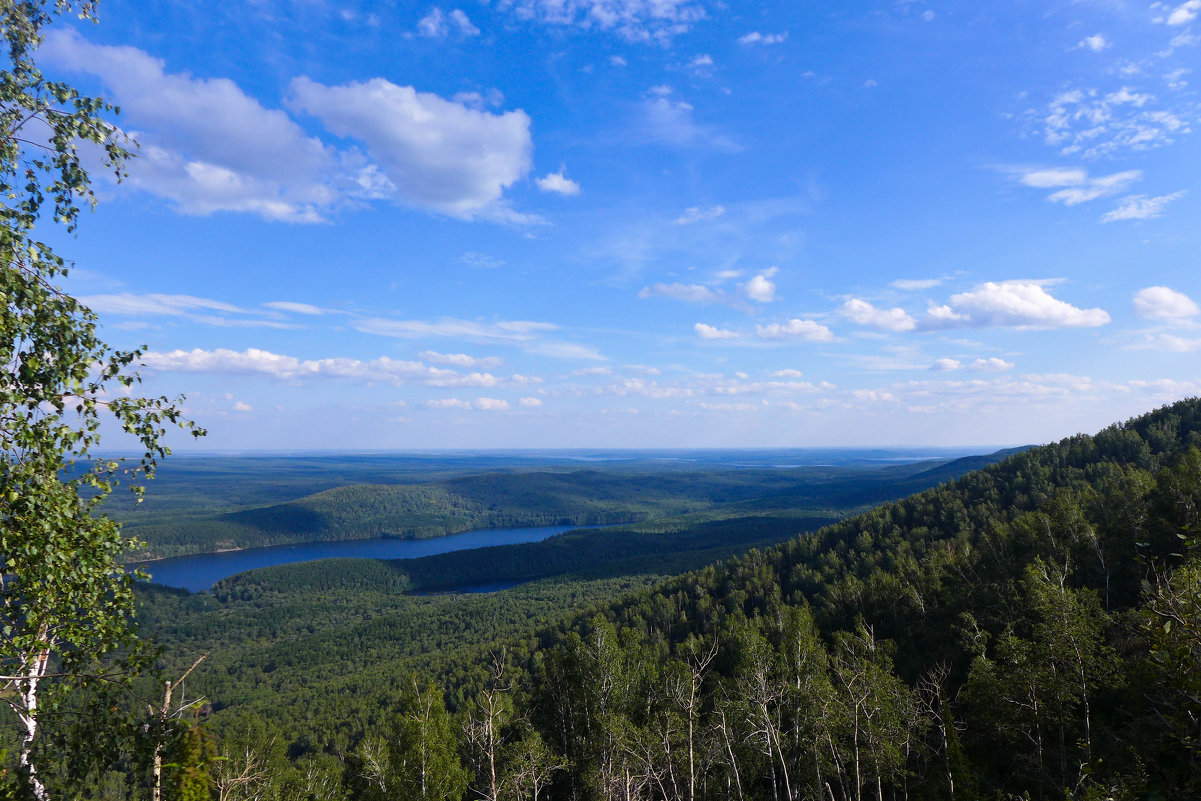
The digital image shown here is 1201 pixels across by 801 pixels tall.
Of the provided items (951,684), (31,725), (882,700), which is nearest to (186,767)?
(31,725)

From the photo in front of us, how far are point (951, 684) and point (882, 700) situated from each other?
24602mm

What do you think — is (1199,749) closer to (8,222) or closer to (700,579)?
(8,222)

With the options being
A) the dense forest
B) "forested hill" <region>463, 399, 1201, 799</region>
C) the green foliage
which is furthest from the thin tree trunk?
"forested hill" <region>463, 399, 1201, 799</region>

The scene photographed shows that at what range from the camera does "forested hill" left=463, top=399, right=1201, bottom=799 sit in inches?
951

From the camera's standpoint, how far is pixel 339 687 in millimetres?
138250

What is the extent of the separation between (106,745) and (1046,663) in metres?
42.7

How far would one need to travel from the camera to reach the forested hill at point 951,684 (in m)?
24.2

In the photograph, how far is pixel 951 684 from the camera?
50.2m

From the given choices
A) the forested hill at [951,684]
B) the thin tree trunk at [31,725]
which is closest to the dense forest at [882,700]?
the forested hill at [951,684]

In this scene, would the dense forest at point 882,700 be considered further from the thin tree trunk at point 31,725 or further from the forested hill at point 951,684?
the thin tree trunk at point 31,725

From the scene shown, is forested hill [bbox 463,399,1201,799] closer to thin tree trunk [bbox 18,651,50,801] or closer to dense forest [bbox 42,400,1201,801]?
dense forest [bbox 42,400,1201,801]

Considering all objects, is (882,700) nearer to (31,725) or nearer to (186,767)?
(186,767)

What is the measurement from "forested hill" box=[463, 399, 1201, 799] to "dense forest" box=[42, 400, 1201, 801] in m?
0.19

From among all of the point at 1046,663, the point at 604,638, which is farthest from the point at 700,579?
the point at 1046,663
